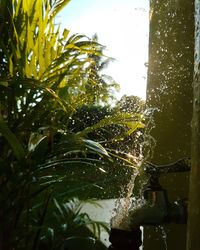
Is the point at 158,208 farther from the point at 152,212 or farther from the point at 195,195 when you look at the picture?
the point at 195,195

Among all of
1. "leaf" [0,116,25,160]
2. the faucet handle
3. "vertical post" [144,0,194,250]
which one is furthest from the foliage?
"vertical post" [144,0,194,250]

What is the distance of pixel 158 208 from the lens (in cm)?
121

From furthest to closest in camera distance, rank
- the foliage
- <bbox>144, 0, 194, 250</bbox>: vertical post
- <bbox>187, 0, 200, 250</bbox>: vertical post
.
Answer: <bbox>144, 0, 194, 250</bbox>: vertical post → the foliage → <bbox>187, 0, 200, 250</bbox>: vertical post

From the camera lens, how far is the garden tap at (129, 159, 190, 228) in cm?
121

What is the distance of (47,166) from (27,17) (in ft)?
1.99

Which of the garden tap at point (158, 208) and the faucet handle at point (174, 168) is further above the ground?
the faucet handle at point (174, 168)

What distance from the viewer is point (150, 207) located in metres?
1.21

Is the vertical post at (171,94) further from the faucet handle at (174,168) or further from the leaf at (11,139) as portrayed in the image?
the leaf at (11,139)

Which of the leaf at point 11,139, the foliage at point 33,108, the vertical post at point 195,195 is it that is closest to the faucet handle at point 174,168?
the foliage at point 33,108

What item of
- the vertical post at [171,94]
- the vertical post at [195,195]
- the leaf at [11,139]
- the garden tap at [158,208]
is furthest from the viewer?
the vertical post at [171,94]

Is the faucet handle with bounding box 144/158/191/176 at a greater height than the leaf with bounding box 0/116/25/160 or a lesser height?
lesser

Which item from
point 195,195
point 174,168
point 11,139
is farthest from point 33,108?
point 195,195

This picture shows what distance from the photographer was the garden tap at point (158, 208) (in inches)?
47.7

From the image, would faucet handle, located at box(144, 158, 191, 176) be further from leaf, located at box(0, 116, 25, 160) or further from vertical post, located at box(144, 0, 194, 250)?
leaf, located at box(0, 116, 25, 160)
